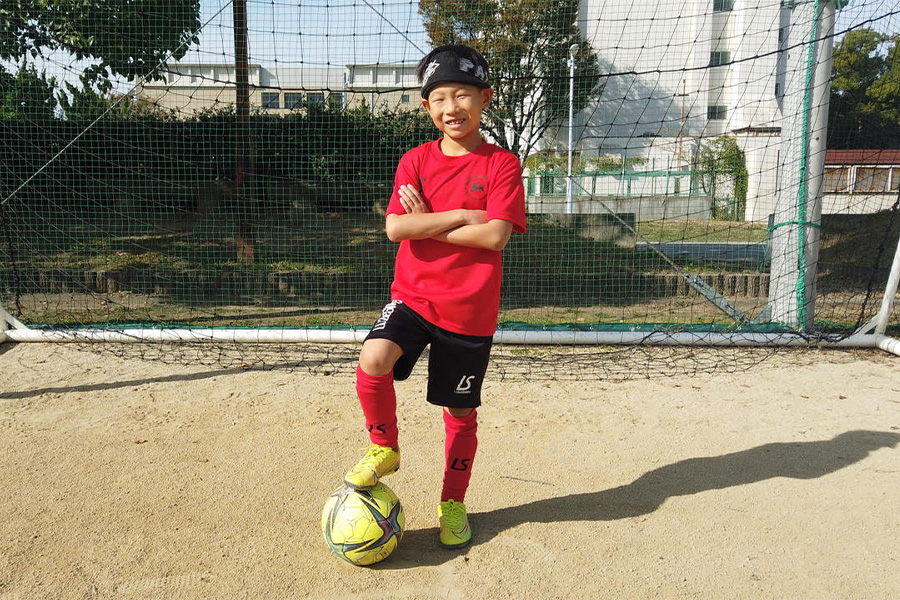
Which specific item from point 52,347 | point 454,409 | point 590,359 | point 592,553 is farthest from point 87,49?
point 592,553

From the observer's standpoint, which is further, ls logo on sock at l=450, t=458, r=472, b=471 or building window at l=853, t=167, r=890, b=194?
building window at l=853, t=167, r=890, b=194

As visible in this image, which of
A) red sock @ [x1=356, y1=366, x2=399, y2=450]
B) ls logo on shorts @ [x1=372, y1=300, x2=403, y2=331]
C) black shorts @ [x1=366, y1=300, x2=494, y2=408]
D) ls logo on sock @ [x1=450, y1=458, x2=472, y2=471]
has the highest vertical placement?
ls logo on shorts @ [x1=372, y1=300, x2=403, y2=331]

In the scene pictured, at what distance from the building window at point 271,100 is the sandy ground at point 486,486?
13.4 feet

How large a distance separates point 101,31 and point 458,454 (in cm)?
651

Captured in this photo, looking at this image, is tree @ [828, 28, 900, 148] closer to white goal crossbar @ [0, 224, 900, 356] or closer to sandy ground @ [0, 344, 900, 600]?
Result: white goal crossbar @ [0, 224, 900, 356]

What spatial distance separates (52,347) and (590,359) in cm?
436

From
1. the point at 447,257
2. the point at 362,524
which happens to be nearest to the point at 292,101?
the point at 447,257

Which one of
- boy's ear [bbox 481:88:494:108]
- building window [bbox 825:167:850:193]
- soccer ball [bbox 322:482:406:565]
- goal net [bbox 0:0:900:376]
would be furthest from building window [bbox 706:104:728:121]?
soccer ball [bbox 322:482:406:565]

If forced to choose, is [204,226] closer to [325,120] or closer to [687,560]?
[325,120]

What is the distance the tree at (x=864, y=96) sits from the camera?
6.42m

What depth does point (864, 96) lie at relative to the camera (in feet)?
22.2

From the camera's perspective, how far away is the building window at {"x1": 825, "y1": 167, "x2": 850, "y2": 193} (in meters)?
7.16

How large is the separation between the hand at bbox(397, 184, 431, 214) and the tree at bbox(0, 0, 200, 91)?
5.30m

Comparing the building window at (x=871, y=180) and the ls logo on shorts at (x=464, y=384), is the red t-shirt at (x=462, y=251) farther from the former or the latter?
the building window at (x=871, y=180)
